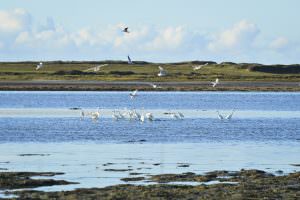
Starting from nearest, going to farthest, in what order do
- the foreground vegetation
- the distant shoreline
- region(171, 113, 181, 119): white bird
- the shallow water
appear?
the foreground vegetation
the shallow water
region(171, 113, 181, 119): white bird
the distant shoreline

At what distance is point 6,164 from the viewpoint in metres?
25.0

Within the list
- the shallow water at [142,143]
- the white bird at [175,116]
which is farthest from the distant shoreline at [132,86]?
the white bird at [175,116]

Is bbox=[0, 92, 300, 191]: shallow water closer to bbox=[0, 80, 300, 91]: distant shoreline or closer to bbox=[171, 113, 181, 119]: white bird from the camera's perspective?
bbox=[171, 113, 181, 119]: white bird

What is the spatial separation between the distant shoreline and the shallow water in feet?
105

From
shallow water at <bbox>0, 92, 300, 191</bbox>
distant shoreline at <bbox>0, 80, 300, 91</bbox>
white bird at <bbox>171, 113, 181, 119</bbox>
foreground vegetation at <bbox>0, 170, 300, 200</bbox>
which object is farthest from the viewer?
distant shoreline at <bbox>0, 80, 300, 91</bbox>

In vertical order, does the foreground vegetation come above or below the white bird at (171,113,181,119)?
below

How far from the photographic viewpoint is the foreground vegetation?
19.3m

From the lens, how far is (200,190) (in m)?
20.2

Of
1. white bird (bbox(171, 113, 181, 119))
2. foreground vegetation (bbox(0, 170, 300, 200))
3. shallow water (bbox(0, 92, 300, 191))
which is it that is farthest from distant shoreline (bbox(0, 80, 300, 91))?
foreground vegetation (bbox(0, 170, 300, 200))

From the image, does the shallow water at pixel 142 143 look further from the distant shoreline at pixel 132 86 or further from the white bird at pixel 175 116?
the distant shoreline at pixel 132 86

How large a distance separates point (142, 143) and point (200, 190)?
39.9ft

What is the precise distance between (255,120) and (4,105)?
19678 millimetres

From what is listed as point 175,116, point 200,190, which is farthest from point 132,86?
point 200,190

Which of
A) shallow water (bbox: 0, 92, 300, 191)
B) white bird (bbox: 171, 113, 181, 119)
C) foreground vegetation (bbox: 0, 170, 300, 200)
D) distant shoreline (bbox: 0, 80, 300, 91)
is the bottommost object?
foreground vegetation (bbox: 0, 170, 300, 200)
